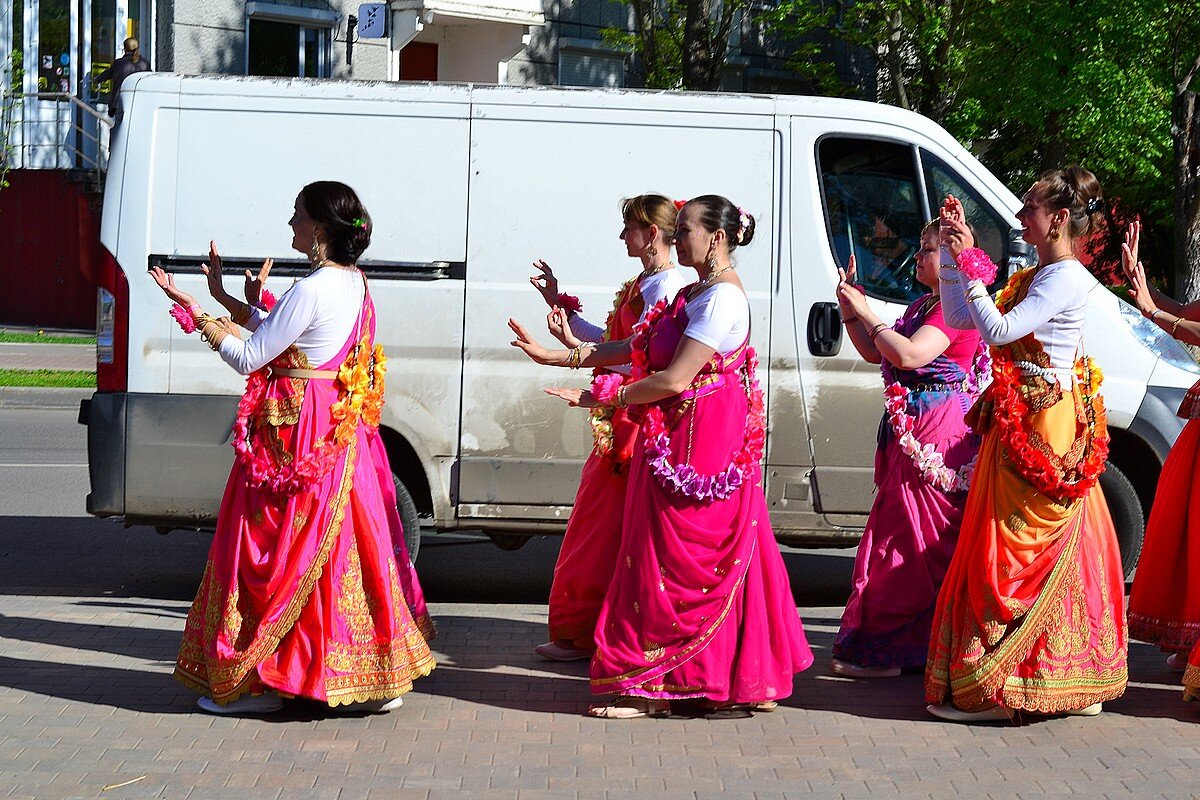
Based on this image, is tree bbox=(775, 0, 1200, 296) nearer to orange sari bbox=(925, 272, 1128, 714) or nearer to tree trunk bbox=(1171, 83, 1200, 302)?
tree trunk bbox=(1171, 83, 1200, 302)

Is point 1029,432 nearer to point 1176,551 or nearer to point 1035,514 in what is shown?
point 1035,514

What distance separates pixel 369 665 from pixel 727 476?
142 centimetres

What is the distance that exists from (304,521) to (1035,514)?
257cm

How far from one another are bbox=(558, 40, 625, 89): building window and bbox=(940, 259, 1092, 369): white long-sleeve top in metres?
19.2

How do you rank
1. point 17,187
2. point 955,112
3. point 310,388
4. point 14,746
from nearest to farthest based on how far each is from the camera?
point 14,746
point 310,388
point 955,112
point 17,187

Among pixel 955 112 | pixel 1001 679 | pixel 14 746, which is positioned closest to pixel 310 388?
pixel 14 746

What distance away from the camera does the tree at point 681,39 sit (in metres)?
17.3

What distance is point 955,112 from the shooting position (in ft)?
66.0

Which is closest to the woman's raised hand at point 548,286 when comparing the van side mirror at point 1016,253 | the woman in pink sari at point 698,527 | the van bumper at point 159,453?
the woman in pink sari at point 698,527

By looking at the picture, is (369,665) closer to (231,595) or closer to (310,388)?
(231,595)

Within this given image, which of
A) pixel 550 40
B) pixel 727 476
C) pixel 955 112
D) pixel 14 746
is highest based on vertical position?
pixel 550 40

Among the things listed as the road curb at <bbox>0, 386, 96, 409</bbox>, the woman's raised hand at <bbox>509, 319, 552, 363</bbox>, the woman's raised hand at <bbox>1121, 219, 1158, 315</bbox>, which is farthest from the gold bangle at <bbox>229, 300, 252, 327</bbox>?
the road curb at <bbox>0, 386, 96, 409</bbox>

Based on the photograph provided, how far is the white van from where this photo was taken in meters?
6.70

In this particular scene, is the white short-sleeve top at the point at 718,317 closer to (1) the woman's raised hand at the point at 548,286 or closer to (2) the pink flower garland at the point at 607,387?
(2) the pink flower garland at the point at 607,387
